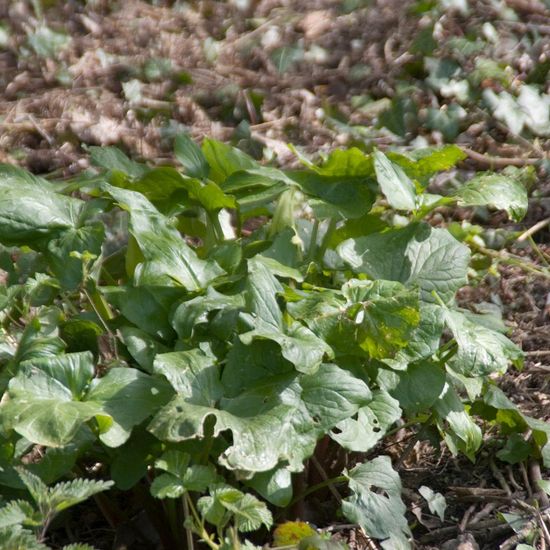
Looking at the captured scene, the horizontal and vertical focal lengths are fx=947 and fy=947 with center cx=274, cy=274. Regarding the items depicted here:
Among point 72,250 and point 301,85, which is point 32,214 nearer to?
point 72,250

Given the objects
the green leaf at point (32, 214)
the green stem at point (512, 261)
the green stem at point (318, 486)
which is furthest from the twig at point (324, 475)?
the green stem at point (512, 261)

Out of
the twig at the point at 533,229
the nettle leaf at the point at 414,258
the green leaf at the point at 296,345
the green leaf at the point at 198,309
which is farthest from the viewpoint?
the twig at the point at 533,229

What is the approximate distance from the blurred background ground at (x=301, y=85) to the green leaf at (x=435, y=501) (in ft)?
2.49

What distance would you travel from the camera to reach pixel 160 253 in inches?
66.5

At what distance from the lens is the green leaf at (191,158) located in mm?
1999

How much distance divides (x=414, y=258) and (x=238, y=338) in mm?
445

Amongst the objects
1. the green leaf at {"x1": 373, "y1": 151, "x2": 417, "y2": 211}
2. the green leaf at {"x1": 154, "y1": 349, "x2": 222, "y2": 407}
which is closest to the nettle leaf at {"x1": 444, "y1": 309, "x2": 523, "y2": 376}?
the green leaf at {"x1": 373, "y1": 151, "x2": 417, "y2": 211}

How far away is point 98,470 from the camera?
1965 mm

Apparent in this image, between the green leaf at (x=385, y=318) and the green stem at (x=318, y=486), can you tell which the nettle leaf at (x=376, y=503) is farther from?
the green leaf at (x=385, y=318)

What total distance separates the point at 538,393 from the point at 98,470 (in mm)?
1149

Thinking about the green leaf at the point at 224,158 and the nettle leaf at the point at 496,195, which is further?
the green leaf at the point at 224,158

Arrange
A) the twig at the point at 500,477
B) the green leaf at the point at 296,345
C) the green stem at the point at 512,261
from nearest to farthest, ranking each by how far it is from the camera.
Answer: the green leaf at the point at 296,345 < the twig at the point at 500,477 < the green stem at the point at 512,261

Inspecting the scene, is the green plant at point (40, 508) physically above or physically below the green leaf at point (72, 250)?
below

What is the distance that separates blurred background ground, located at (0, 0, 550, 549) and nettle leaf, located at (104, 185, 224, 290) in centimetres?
116
